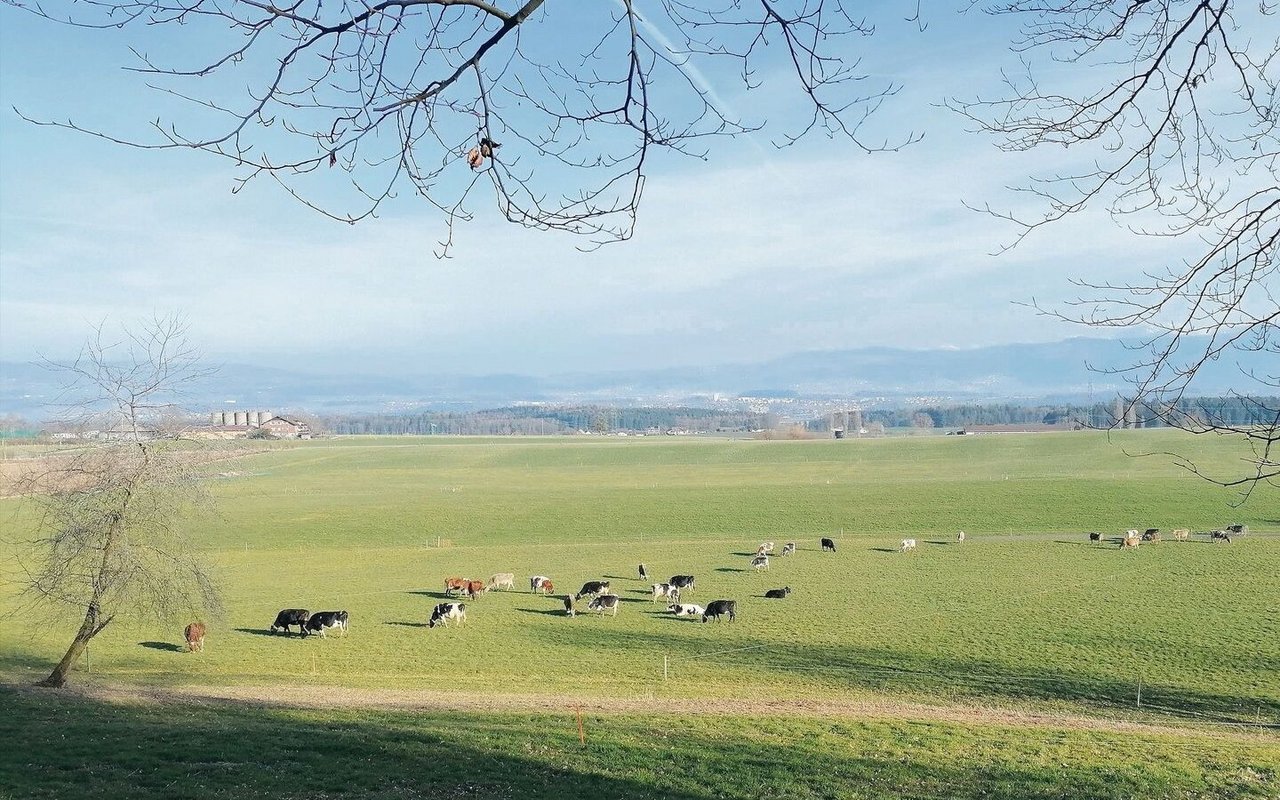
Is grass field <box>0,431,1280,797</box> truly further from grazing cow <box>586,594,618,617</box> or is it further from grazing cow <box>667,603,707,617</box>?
grazing cow <box>667,603,707,617</box>

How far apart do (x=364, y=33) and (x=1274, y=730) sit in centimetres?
1834

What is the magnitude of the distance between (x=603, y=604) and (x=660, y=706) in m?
14.3

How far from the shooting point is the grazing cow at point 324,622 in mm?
27000

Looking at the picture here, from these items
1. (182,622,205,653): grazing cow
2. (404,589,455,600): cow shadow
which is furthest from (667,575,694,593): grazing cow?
(182,622,205,653): grazing cow

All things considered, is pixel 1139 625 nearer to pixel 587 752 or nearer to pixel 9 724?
pixel 587 752

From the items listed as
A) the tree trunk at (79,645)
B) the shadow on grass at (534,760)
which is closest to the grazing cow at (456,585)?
the tree trunk at (79,645)

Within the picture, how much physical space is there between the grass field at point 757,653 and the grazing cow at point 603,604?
2.79ft

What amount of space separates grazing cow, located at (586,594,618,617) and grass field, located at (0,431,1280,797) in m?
0.85

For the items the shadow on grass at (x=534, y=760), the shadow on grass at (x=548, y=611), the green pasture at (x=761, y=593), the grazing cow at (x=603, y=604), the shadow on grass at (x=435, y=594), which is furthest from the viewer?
the shadow on grass at (x=435, y=594)

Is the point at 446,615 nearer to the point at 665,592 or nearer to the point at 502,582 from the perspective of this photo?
the point at 502,582

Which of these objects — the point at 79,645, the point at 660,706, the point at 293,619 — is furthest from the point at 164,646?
the point at 660,706

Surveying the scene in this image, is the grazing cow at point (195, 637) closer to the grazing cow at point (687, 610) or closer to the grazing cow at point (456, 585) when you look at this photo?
the grazing cow at point (456, 585)

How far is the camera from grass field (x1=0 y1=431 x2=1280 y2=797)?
36.7 ft

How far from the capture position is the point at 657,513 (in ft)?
207
